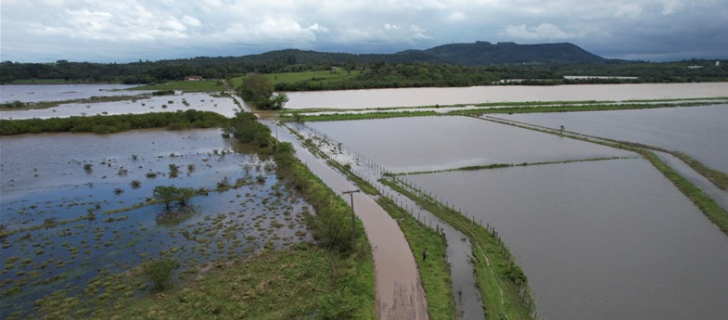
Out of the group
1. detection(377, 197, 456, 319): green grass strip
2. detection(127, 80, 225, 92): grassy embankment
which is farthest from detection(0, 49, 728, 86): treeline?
detection(377, 197, 456, 319): green grass strip

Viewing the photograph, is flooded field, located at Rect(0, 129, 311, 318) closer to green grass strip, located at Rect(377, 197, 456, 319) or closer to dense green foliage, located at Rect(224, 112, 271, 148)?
dense green foliage, located at Rect(224, 112, 271, 148)

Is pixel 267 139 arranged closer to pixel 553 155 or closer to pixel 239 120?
pixel 239 120

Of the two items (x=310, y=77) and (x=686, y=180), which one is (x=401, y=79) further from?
(x=686, y=180)

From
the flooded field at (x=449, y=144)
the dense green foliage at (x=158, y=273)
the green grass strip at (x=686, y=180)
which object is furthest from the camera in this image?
the flooded field at (x=449, y=144)

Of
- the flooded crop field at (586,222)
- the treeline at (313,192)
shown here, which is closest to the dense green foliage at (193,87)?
the treeline at (313,192)

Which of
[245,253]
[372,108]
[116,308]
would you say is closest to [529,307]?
[245,253]

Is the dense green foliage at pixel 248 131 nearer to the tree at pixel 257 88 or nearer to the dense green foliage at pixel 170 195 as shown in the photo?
the dense green foliage at pixel 170 195

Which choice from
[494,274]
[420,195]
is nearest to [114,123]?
[420,195]
